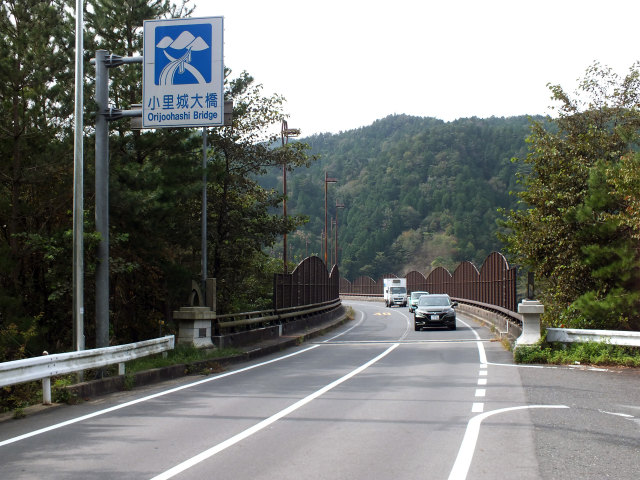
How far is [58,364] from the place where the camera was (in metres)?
10.4

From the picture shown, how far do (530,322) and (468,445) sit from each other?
1040 cm

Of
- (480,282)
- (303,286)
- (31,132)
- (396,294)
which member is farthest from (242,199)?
(396,294)

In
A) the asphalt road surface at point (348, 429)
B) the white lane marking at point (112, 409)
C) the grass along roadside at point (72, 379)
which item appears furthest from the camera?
the grass along roadside at point (72, 379)

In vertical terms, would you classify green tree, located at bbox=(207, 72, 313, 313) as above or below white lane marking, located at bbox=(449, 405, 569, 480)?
above

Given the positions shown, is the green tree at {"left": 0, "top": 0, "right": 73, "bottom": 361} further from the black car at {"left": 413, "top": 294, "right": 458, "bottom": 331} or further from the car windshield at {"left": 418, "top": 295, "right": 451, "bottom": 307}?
the car windshield at {"left": 418, "top": 295, "right": 451, "bottom": 307}

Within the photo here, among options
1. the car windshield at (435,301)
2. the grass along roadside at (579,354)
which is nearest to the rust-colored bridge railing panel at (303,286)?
the car windshield at (435,301)

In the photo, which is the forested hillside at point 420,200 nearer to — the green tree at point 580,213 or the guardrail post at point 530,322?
the green tree at point 580,213

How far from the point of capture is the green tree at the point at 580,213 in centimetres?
1853

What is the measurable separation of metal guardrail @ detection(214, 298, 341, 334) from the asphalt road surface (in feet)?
18.4

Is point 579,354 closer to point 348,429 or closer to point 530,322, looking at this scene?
point 530,322

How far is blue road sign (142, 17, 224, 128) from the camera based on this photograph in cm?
1289

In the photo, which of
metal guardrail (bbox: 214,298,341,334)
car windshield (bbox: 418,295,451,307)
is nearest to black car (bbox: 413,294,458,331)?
car windshield (bbox: 418,295,451,307)

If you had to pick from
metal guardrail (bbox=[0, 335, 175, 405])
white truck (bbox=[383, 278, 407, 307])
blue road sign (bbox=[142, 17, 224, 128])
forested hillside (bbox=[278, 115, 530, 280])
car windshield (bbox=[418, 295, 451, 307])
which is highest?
forested hillside (bbox=[278, 115, 530, 280])

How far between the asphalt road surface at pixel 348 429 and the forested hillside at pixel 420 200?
121953mm
